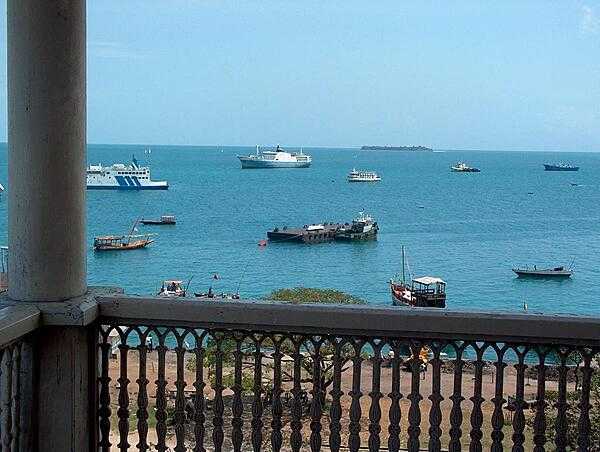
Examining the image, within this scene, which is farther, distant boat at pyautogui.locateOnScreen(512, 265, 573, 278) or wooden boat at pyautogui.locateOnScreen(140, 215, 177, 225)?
wooden boat at pyautogui.locateOnScreen(140, 215, 177, 225)

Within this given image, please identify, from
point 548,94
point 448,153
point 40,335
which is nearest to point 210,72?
point 548,94

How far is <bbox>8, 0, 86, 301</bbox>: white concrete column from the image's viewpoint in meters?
2.54

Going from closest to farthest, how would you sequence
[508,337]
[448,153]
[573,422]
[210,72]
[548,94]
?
[508,337]
[573,422]
[548,94]
[210,72]
[448,153]

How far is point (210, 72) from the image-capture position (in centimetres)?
6369

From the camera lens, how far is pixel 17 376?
2619mm

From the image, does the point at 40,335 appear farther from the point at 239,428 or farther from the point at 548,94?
the point at 548,94

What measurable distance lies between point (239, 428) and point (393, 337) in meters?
0.57

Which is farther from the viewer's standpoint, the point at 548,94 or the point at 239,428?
the point at 548,94

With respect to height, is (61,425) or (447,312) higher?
(447,312)

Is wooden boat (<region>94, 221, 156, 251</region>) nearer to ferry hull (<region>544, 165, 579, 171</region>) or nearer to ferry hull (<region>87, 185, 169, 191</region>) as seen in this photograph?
ferry hull (<region>87, 185, 169, 191</region>)

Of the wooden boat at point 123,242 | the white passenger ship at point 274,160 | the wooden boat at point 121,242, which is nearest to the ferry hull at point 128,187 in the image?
the wooden boat at point 123,242

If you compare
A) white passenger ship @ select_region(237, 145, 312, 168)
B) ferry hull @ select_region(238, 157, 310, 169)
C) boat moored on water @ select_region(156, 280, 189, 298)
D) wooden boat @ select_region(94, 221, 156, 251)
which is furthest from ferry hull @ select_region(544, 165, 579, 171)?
boat moored on water @ select_region(156, 280, 189, 298)

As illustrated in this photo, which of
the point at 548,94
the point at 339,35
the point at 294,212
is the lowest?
the point at 294,212

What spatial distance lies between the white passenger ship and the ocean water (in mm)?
841
